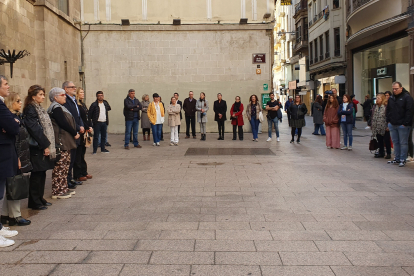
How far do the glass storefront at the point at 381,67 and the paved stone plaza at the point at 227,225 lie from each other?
15880 mm

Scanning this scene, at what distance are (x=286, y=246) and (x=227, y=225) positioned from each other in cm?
96

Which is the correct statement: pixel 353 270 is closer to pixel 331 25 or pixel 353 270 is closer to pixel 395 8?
pixel 395 8

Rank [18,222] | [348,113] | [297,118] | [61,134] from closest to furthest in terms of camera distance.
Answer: [18,222] → [61,134] → [348,113] → [297,118]

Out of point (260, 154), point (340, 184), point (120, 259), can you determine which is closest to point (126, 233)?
point (120, 259)

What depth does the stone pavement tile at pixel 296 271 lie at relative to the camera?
12.5 ft

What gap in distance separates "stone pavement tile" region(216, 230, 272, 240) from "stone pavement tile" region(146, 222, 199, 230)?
36 centimetres

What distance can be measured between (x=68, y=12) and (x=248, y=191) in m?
13.5

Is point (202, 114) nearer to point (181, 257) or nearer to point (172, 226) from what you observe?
point (172, 226)

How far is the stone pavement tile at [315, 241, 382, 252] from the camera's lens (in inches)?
175

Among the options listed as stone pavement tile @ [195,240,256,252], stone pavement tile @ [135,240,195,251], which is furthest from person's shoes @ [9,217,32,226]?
stone pavement tile @ [195,240,256,252]

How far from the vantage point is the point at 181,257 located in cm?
425

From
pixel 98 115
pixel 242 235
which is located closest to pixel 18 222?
pixel 242 235

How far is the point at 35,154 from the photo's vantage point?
6129 millimetres

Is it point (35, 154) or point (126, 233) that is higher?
point (35, 154)
